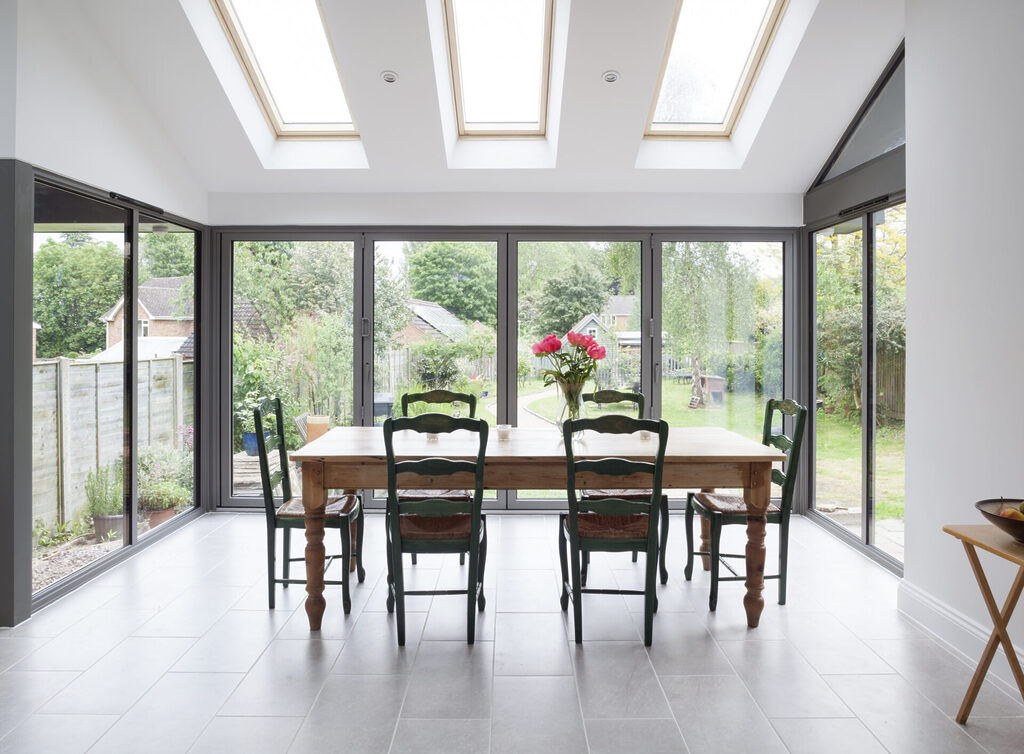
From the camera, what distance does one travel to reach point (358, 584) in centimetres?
374

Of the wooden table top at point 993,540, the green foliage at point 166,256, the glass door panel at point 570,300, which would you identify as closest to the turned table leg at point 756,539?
the wooden table top at point 993,540

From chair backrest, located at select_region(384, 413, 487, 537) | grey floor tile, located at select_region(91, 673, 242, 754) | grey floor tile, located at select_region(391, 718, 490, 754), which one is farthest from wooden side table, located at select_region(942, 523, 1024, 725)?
grey floor tile, located at select_region(91, 673, 242, 754)

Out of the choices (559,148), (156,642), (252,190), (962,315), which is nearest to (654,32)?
(559,148)

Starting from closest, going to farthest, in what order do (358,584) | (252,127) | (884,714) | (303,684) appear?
(884,714)
(303,684)
(358,584)
(252,127)

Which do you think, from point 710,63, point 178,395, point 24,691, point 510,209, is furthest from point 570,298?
point 24,691

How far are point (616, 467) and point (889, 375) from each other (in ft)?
7.13

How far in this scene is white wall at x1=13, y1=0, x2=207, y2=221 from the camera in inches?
124

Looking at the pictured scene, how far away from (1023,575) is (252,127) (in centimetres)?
483

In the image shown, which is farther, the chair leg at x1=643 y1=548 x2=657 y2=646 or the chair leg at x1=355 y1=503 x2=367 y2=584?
the chair leg at x1=355 y1=503 x2=367 y2=584

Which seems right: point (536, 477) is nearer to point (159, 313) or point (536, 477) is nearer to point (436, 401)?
point (436, 401)

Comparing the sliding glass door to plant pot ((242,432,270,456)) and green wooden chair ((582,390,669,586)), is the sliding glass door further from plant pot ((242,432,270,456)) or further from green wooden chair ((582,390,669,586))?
plant pot ((242,432,270,456))

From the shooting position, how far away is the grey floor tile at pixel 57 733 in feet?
7.22

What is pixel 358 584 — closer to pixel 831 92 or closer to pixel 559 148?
pixel 559 148

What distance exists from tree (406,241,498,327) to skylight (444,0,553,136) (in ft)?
2.85
